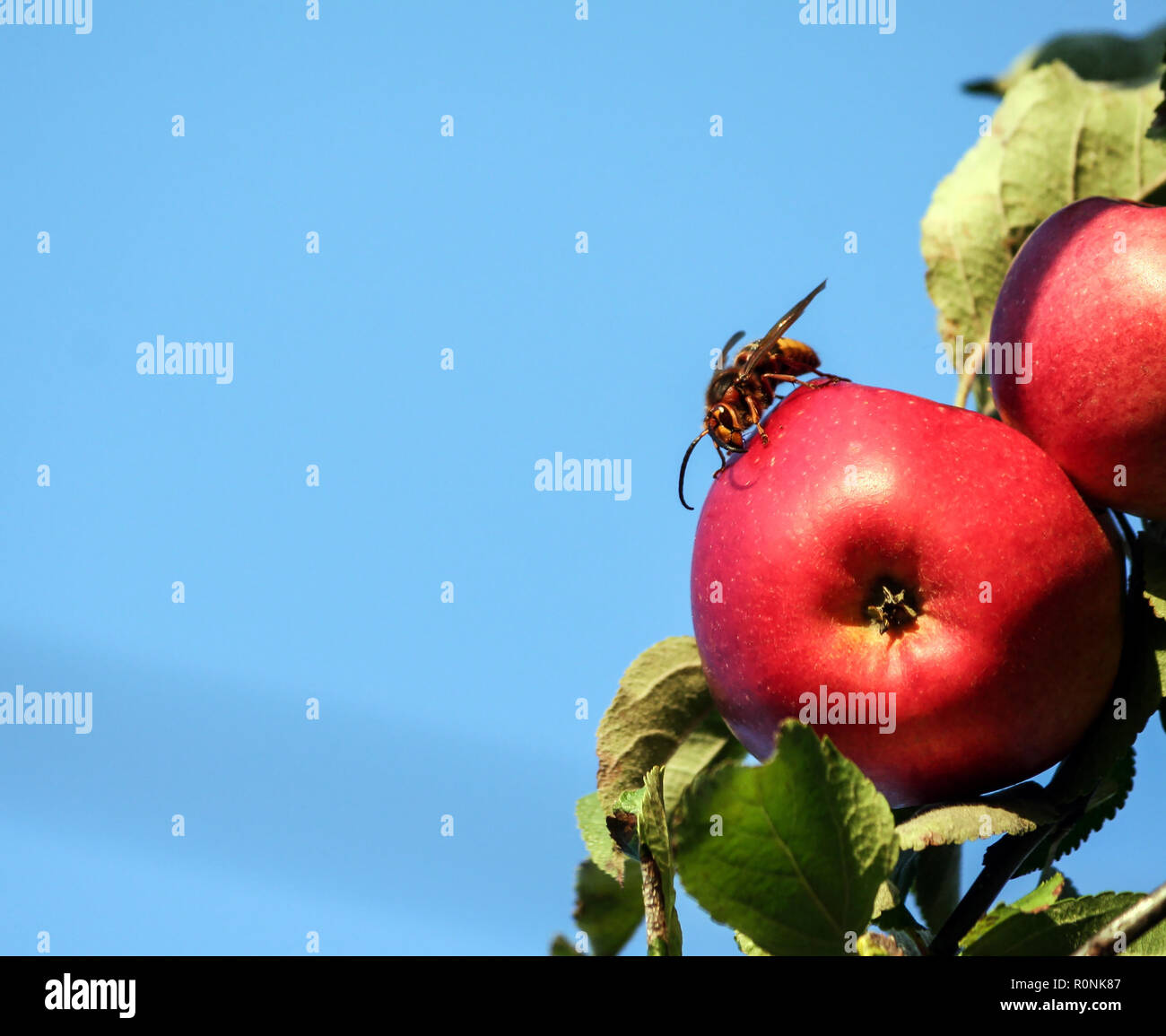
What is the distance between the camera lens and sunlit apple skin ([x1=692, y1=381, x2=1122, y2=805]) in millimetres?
1303

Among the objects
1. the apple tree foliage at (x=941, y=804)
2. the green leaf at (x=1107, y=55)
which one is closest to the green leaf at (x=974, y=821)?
the apple tree foliage at (x=941, y=804)

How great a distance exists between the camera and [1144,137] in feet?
6.15

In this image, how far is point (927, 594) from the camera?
1351 mm

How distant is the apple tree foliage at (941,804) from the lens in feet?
3.66

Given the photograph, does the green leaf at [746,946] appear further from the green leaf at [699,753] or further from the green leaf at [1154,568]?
the green leaf at [1154,568]

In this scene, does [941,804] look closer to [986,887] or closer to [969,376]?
[986,887]

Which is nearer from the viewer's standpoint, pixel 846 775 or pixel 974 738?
pixel 846 775

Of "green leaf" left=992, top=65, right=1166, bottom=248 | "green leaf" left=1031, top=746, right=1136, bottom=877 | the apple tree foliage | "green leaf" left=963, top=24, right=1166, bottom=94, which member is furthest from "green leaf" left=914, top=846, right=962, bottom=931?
"green leaf" left=963, top=24, right=1166, bottom=94

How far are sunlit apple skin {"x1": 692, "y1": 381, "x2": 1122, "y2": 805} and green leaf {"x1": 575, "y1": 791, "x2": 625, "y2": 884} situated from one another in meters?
0.28

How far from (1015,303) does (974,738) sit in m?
0.51

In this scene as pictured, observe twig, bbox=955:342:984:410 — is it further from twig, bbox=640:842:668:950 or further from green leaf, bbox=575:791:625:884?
twig, bbox=640:842:668:950
